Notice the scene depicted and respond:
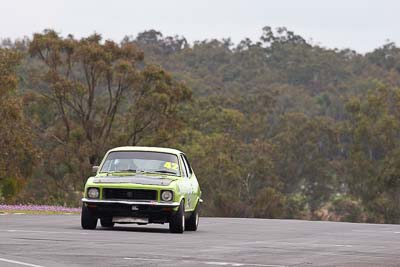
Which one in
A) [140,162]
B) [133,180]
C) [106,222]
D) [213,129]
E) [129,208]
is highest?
[140,162]

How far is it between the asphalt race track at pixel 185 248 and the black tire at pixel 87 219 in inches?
10.8

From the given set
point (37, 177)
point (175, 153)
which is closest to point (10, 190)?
point (37, 177)

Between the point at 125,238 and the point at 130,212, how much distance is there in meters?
2.39

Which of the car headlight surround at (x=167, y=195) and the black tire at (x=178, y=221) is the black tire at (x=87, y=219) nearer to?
the car headlight surround at (x=167, y=195)

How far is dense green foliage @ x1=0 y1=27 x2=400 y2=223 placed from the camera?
64375 millimetres

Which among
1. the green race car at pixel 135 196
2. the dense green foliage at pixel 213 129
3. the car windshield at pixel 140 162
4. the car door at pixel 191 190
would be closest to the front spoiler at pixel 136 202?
the green race car at pixel 135 196

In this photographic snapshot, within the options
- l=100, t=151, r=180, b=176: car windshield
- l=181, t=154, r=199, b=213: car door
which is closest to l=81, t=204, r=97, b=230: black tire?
l=100, t=151, r=180, b=176: car windshield

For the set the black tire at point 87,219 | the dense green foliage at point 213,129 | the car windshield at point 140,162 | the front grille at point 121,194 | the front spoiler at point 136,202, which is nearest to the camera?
the front spoiler at point 136,202

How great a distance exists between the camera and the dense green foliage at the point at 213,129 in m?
64.4

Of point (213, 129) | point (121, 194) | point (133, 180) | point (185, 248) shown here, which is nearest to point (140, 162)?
point (133, 180)

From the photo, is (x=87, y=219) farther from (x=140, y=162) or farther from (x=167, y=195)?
(x=140, y=162)

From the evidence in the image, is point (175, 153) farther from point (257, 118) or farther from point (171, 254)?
point (257, 118)

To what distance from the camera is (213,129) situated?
91062mm

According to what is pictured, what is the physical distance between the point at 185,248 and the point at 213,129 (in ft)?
248
